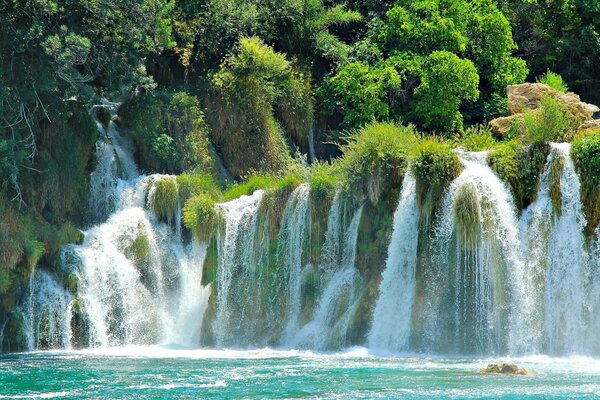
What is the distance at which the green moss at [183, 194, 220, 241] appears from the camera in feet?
108

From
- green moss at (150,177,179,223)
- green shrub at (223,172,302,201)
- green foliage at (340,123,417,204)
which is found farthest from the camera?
green moss at (150,177,179,223)

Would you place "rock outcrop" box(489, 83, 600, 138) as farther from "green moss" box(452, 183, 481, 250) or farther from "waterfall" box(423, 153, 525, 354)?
"green moss" box(452, 183, 481, 250)

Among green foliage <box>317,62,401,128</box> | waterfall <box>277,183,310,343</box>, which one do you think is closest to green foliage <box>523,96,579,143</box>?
waterfall <box>277,183,310,343</box>

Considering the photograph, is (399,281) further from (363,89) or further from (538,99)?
(363,89)

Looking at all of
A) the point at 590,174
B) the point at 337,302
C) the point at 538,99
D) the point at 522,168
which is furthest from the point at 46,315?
the point at 538,99

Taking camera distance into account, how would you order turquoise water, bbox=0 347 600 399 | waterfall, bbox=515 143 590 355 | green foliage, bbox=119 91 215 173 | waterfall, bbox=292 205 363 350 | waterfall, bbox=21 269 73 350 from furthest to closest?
green foliage, bbox=119 91 215 173 < waterfall, bbox=21 269 73 350 < waterfall, bbox=292 205 363 350 < waterfall, bbox=515 143 590 355 < turquoise water, bbox=0 347 600 399

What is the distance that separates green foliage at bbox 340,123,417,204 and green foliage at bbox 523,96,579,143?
2.97m

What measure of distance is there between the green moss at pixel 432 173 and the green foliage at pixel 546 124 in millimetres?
1955

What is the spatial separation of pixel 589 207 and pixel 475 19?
11382 mm

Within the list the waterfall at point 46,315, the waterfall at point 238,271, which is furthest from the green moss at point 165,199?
the waterfall at point 46,315

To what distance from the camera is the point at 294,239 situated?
3212 cm

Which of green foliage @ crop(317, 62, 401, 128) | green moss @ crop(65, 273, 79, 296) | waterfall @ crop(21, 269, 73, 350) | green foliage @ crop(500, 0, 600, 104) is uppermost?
green foliage @ crop(500, 0, 600, 104)

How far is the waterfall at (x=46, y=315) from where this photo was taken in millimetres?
31203

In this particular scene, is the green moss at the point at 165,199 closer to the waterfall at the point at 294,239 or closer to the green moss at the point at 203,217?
the green moss at the point at 203,217
